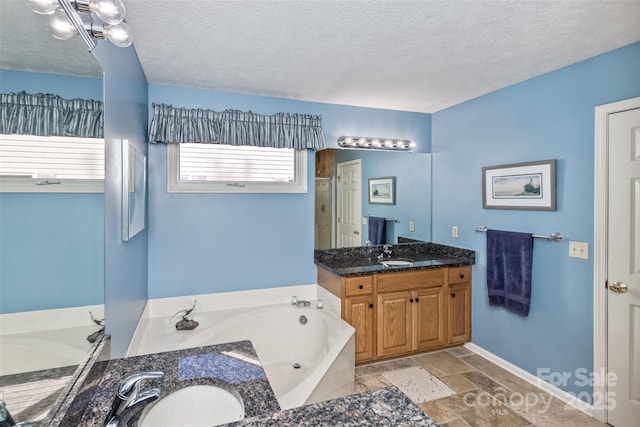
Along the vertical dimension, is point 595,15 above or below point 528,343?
above

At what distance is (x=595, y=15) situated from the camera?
71.4 inches

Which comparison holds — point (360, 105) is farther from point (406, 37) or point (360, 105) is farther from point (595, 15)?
point (595, 15)

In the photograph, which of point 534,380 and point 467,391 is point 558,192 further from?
point 467,391

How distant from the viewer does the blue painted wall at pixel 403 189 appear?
3.61 metres

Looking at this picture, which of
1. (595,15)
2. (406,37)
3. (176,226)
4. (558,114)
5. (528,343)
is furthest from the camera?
(176,226)

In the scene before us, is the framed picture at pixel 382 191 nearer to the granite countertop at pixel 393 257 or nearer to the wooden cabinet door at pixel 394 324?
the granite countertop at pixel 393 257

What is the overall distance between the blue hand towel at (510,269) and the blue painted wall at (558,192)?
7 cm

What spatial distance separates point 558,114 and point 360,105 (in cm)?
173

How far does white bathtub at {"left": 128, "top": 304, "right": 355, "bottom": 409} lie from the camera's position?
232 cm

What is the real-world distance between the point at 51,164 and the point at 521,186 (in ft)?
9.98

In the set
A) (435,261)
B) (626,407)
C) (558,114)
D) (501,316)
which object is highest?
(558,114)

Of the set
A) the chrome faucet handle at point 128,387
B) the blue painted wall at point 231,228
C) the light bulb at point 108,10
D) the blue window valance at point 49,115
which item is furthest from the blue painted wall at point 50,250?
the blue painted wall at point 231,228

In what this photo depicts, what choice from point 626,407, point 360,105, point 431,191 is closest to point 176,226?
point 360,105

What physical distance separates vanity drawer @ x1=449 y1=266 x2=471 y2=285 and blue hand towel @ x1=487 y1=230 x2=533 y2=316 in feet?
0.90
